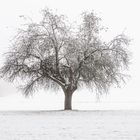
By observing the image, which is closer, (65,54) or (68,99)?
(65,54)

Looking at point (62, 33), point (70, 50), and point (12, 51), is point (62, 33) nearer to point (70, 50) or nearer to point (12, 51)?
point (70, 50)

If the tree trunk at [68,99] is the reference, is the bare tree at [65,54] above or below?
above

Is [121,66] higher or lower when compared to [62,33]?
lower

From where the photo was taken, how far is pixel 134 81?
15250 cm

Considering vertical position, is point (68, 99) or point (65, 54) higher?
point (65, 54)

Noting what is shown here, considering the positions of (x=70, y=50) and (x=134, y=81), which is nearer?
(x=70, y=50)

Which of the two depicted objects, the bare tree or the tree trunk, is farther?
the tree trunk

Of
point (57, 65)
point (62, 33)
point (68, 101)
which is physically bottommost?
point (68, 101)

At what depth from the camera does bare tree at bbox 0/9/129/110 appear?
127 ft

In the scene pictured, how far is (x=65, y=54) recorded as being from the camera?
128 ft

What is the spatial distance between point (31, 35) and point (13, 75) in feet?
11.7

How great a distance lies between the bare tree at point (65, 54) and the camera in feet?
127

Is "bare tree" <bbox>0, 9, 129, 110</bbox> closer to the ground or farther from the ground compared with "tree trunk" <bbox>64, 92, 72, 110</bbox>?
farther from the ground

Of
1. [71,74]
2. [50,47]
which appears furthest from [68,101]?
[50,47]
